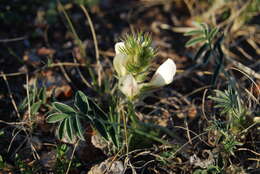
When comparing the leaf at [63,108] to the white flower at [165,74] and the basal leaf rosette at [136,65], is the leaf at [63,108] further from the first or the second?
the white flower at [165,74]

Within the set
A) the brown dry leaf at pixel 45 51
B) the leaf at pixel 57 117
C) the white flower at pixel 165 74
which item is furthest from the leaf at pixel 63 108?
the brown dry leaf at pixel 45 51

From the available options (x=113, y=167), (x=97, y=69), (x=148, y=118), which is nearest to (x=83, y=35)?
(x=97, y=69)

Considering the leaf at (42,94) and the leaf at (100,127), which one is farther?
the leaf at (42,94)

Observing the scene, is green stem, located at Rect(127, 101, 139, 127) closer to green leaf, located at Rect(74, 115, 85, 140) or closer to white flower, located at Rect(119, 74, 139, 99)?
white flower, located at Rect(119, 74, 139, 99)

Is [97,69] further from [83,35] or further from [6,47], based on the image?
[6,47]

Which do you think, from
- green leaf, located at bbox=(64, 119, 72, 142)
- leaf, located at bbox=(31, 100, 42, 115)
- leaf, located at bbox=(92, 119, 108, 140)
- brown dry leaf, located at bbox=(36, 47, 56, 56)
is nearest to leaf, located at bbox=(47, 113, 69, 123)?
green leaf, located at bbox=(64, 119, 72, 142)

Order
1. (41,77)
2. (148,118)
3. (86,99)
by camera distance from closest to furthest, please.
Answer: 1. (86,99)
2. (148,118)
3. (41,77)
